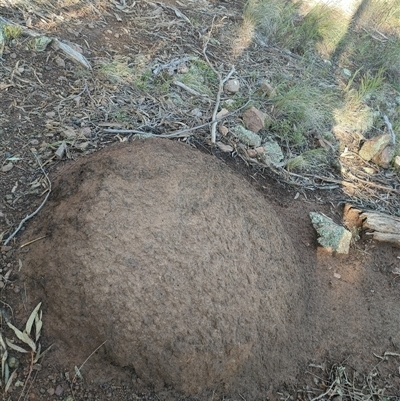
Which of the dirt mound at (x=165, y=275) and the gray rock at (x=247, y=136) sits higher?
the gray rock at (x=247, y=136)

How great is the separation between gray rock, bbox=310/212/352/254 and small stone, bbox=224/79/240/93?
1264 millimetres

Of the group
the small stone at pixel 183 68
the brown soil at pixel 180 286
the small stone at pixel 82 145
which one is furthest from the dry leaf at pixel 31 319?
the small stone at pixel 183 68

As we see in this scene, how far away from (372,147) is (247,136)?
0.94m

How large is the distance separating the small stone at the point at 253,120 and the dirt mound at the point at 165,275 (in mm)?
995

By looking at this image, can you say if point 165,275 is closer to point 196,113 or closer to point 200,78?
point 196,113

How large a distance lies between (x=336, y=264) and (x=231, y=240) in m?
0.73

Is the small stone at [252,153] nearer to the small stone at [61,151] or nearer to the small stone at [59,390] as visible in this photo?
the small stone at [61,151]

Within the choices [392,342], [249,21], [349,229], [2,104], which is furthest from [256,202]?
[249,21]

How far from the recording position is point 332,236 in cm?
228

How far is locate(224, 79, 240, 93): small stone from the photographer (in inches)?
125

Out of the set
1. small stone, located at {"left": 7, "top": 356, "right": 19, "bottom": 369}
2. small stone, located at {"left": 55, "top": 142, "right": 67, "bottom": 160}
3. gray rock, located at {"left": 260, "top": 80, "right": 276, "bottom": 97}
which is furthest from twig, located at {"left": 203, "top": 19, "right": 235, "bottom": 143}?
small stone, located at {"left": 7, "top": 356, "right": 19, "bottom": 369}

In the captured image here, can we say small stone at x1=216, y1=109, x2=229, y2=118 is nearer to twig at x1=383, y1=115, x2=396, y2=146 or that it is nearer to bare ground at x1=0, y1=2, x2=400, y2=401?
bare ground at x1=0, y1=2, x2=400, y2=401

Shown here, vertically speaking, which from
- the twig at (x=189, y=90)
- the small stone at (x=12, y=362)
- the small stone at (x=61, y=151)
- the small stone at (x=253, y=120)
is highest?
the small stone at (x=253, y=120)

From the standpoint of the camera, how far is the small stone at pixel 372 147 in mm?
3076
